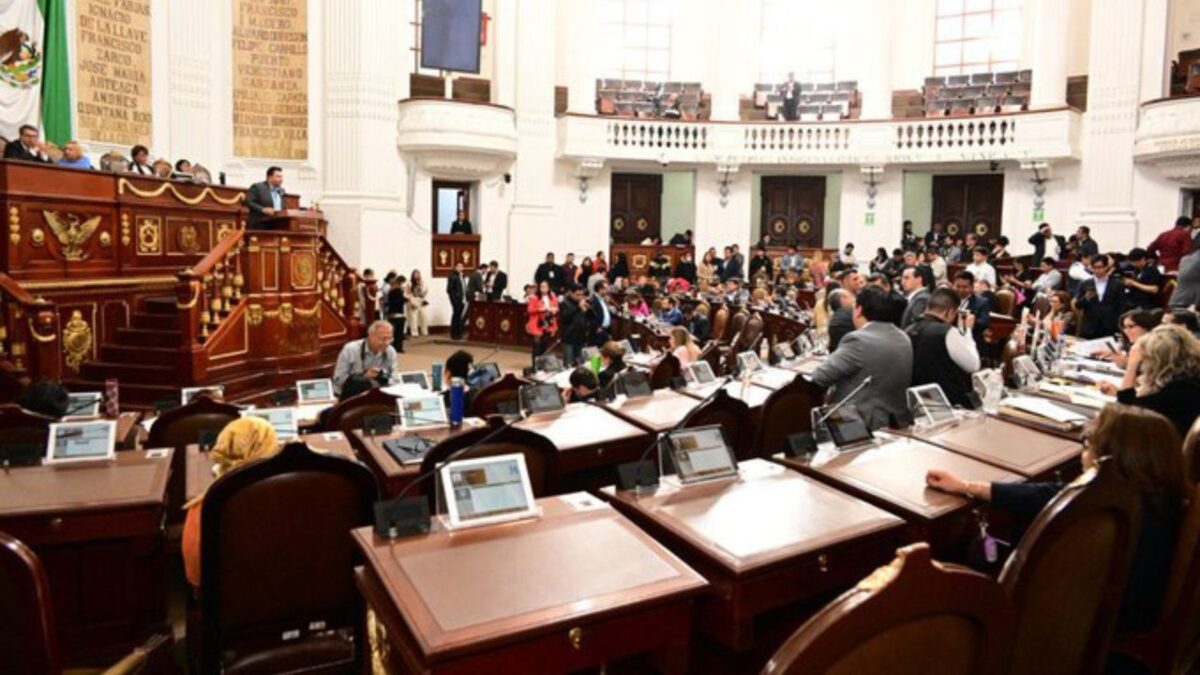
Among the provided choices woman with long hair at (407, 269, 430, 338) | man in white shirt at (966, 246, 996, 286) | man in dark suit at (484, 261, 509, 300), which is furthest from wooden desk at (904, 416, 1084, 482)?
woman with long hair at (407, 269, 430, 338)

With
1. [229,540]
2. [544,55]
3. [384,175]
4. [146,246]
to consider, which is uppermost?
[544,55]

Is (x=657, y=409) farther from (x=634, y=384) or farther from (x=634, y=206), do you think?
(x=634, y=206)

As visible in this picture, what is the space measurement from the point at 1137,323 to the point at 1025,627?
13.8 feet

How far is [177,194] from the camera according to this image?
8.98 metres

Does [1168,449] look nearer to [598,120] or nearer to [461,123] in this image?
[461,123]

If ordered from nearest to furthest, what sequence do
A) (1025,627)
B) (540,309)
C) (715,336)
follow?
(1025,627)
(715,336)
(540,309)

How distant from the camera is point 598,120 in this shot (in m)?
17.0

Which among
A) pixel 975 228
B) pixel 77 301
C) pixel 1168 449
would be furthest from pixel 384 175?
pixel 1168 449

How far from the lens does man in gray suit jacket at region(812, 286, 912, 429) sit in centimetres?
420

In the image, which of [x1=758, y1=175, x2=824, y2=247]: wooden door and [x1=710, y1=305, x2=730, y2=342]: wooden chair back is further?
[x1=758, y1=175, x2=824, y2=247]: wooden door

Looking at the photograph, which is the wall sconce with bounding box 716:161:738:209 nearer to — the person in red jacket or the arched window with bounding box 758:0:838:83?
the arched window with bounding box 758:0:838:83

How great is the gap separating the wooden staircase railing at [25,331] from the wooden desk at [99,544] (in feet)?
14.4

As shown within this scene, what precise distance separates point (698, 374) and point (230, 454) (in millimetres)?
3040

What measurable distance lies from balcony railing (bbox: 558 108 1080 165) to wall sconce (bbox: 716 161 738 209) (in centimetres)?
19
